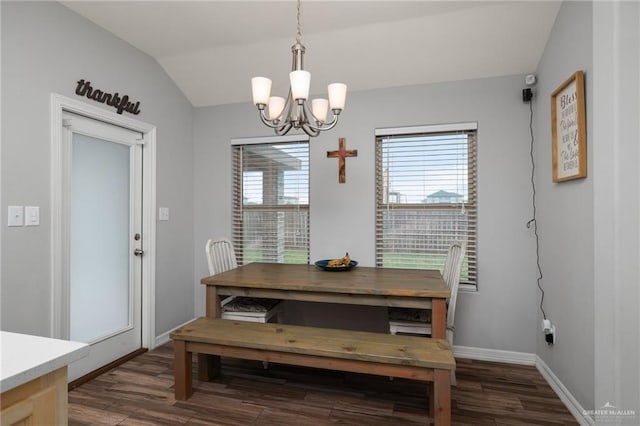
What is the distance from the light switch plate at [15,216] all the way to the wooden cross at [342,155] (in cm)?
228

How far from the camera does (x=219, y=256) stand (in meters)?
2.90

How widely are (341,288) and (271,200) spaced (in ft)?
4.96

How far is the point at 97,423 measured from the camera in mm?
1931

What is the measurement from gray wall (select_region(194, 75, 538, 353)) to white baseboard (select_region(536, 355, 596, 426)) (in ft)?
0.67

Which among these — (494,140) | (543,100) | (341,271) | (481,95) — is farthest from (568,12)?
(341,271)

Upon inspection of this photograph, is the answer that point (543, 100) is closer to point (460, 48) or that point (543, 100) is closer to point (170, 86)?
point (460, 48)

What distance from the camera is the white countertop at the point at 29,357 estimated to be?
77 cm

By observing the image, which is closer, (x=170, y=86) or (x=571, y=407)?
(x=571, y=407)

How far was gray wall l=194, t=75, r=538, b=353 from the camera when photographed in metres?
2.72

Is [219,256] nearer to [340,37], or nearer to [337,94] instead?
[337,94]

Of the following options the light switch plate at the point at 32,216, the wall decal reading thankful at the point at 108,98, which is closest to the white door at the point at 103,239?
the wall decal reading thankful at the point at 108,98

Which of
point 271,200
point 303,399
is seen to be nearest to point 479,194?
point 271,200

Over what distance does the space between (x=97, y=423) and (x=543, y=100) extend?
12.3 ft

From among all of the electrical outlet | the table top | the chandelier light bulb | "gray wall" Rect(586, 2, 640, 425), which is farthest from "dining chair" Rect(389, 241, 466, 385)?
A: the chandelier light bulb
